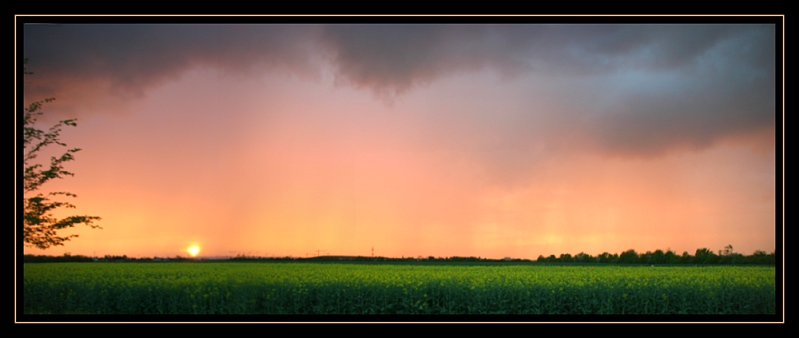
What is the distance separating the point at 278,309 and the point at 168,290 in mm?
2174

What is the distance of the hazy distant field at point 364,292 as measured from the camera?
1183cm

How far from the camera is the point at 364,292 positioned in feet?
39.9

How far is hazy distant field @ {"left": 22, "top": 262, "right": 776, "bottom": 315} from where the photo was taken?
38.8ft
